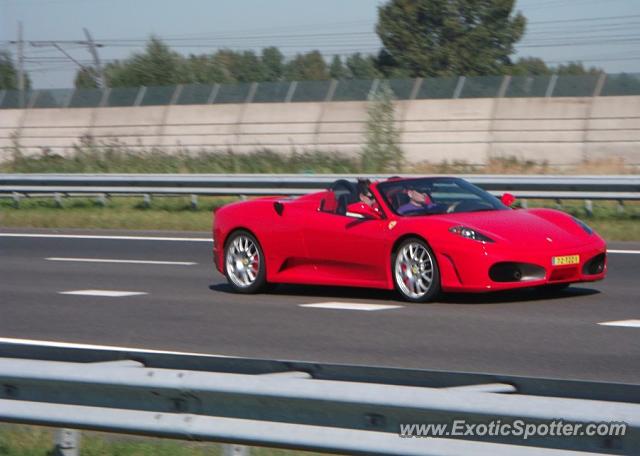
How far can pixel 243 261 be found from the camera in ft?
40.3

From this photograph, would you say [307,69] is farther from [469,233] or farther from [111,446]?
[111,446]

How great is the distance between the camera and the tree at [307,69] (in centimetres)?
8331

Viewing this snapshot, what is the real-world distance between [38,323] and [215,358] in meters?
6.13

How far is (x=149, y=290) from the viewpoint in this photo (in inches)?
505

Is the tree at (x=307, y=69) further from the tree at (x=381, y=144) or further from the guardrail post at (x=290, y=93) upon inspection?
the tree at (x=381, y=144)

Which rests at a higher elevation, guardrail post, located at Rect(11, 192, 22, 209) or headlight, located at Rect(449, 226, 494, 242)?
guardrail post, located at Rect(11, 192, 22, 209)

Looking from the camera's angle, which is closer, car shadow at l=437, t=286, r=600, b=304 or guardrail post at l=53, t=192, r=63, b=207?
car shadow at l=437, t=286, r=600, b=304

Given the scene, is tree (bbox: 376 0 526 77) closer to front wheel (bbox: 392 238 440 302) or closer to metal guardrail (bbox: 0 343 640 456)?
front wheel (bbox: 392 238 440 302)

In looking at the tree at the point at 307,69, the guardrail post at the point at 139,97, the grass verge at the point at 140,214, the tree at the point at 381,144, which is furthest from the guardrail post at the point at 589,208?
the tree at the point at 307,69

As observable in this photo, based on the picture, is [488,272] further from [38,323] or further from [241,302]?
[38,323]

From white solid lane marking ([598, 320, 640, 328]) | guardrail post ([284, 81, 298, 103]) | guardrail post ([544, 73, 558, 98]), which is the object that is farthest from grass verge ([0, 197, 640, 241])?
guardrail post ([544, 73, 558, 98])

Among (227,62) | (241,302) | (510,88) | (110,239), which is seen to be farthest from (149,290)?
(227,62)

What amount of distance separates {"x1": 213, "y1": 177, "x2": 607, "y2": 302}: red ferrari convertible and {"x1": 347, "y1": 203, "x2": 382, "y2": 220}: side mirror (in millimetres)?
10

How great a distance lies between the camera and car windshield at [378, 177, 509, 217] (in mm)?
11141
